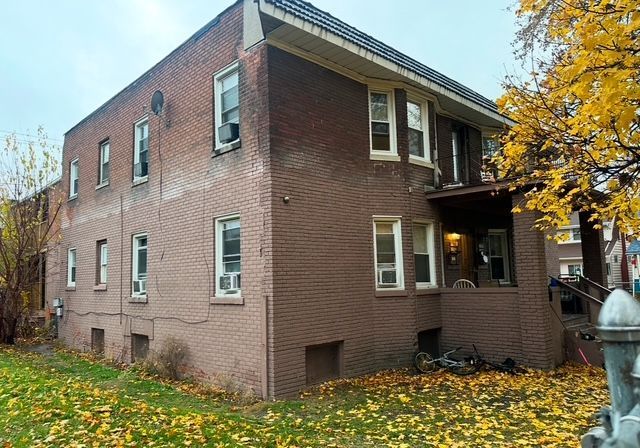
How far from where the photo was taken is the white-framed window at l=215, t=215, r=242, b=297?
9.43m

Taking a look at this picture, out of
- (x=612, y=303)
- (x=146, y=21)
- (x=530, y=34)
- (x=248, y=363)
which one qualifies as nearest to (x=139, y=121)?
(x=248, y=363)

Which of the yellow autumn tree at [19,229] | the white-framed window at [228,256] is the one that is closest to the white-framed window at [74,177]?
the yellow autumn tree at [19,229]

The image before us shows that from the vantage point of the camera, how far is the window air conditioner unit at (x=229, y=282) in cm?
937

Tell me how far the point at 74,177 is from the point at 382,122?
487 inches

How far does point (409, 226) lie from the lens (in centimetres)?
1095

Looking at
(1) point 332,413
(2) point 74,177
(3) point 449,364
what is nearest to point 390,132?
(3) point 449,364

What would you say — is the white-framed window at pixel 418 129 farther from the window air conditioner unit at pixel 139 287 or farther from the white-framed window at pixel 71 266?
the white-framed window at pixel 71 266

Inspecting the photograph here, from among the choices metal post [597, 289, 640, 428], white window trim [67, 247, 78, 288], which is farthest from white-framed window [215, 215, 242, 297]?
white window trim [67, 247, 78, 288]

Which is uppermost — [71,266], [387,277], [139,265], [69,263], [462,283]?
[69,263]

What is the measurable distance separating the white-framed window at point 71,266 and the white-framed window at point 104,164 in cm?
324

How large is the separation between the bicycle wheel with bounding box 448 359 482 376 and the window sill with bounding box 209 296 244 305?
475 cm

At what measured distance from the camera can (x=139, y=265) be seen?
12.8 metres

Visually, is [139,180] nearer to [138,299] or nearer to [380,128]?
[138,299]

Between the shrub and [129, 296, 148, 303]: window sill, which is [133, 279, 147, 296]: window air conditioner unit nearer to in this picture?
[129, 296, 148, 303]: window sill
